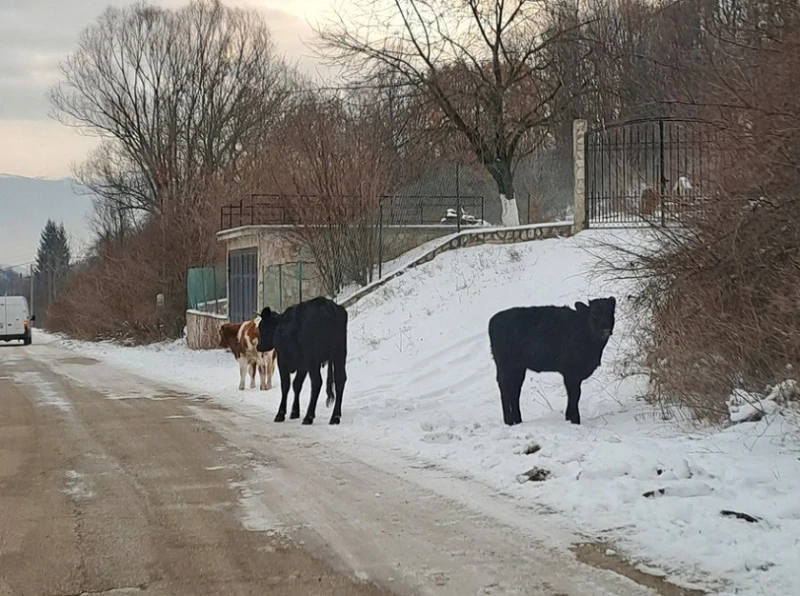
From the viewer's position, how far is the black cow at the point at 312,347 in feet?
40.9

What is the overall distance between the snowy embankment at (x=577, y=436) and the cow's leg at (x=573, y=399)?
0.17 meters

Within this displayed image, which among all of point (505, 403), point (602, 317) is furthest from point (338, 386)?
point (602, 317)

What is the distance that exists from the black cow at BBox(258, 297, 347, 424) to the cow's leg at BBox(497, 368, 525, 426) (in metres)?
2.31

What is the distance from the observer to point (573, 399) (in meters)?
10.8

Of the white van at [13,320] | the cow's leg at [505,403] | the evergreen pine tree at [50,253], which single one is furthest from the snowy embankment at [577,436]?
the evergreen pine tree at [50,253]

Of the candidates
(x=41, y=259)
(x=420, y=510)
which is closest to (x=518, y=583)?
(x=420, y=510)

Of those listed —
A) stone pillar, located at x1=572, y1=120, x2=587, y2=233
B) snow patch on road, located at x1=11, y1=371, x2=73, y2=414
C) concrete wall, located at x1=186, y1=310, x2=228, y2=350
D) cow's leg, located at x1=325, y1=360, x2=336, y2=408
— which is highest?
stone pillar, located at x1=572, y1=120, x2=587, y2=233

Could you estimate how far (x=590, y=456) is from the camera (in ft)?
27.6

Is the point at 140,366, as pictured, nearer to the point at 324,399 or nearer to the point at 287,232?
the point at 287,232

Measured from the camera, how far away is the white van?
42.8 meters

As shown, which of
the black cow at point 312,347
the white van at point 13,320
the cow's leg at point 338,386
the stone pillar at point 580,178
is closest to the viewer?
the cow's leg at point 338,386

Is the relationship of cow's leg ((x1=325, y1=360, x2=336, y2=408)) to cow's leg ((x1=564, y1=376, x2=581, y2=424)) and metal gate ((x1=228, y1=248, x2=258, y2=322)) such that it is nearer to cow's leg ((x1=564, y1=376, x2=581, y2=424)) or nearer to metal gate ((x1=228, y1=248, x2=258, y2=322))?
cow's leg ((x1=564, y1=376, x2=581, y2=424))

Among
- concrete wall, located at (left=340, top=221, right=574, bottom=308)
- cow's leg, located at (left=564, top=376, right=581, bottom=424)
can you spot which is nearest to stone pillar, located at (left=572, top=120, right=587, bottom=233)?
concrete wall, located at (left=340, top=221, right=574, bottom=308)

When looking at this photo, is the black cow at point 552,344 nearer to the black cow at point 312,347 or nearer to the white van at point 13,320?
the black cow at point 312,347
